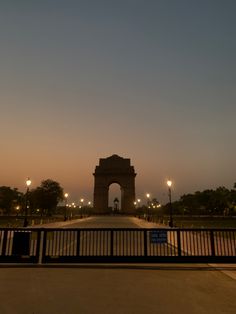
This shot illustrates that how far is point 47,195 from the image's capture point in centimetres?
10400

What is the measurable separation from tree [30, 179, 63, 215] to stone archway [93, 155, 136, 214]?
1796cm

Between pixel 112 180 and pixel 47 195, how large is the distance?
2892cm

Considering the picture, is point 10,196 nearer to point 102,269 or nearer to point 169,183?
point 169,183

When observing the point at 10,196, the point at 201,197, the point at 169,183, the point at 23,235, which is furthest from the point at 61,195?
the point at 23,235

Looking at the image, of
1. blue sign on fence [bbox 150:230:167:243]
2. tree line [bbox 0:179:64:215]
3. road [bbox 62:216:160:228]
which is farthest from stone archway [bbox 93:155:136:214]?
blue sign on fence [bbox 150:230:167:243]

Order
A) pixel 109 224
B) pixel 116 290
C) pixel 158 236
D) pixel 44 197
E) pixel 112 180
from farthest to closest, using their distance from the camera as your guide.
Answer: pixel 112 180
pixel 44 197
pixel 109 224
pixel 158 236
pixel 116 290

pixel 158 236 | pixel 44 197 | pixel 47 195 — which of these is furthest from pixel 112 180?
pixel 158 236

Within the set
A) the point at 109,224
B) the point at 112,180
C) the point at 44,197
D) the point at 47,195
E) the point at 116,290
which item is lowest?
the point at 116,290

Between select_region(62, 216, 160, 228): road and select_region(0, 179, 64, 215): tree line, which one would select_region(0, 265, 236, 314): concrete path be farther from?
→ select_region(0, 179, 64, 215): tree line

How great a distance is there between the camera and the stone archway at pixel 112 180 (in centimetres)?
12194

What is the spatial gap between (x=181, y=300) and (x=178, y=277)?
7.20 ft

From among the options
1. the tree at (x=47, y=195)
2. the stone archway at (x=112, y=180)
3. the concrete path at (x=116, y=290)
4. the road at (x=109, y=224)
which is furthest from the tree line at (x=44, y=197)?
the concrete path at (x=116, y=290)

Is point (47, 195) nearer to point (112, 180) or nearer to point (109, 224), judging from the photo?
point (112, 180)

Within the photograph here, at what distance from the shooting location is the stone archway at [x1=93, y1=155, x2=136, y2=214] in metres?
122
